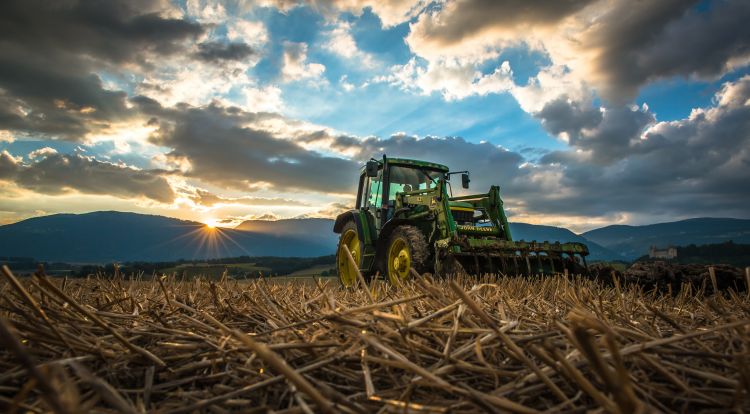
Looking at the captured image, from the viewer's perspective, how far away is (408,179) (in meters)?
10.2

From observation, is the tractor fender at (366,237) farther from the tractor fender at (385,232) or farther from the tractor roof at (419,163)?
the tractor roof at (419,163)

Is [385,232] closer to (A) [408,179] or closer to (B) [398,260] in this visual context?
(B) [398,260]

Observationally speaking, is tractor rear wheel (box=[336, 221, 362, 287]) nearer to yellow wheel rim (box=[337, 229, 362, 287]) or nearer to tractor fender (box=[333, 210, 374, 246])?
yellow wheel rim (box=[337, 229, 362, 287])

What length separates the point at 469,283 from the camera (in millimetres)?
5066

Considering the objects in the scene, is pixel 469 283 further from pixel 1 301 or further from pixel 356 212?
pixel 356 212

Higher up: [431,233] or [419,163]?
[419,163]

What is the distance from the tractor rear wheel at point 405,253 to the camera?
7.61 m

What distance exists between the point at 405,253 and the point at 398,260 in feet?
1.06

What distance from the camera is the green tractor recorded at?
7582mm

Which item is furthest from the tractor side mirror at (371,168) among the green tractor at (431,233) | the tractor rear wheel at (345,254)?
the tractor rear wheel at (345,254)

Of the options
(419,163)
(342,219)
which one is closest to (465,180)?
(419,163)

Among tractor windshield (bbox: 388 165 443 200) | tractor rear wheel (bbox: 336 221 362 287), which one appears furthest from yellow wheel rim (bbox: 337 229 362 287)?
tractor windshield (bbox: 388 165 443 200)

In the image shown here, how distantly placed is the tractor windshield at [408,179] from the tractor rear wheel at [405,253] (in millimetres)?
1641

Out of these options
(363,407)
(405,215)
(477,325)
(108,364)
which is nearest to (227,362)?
Result: (108,364)
